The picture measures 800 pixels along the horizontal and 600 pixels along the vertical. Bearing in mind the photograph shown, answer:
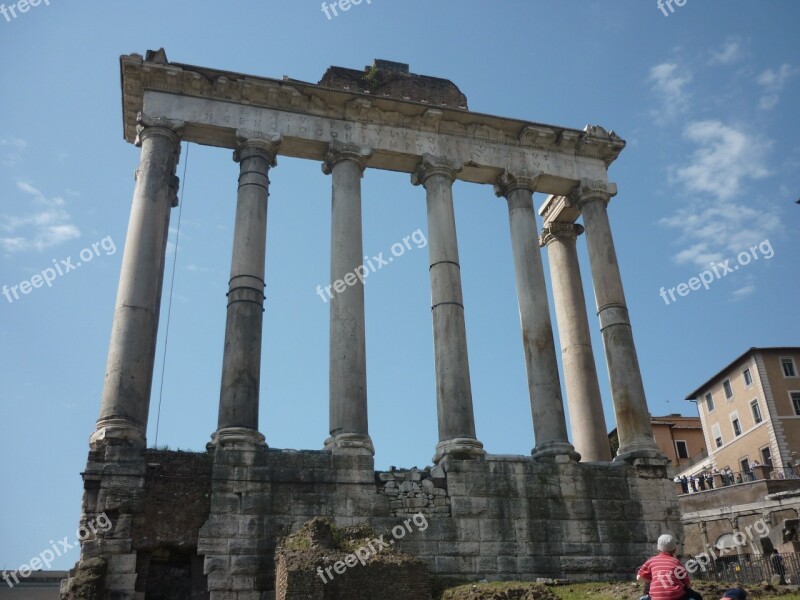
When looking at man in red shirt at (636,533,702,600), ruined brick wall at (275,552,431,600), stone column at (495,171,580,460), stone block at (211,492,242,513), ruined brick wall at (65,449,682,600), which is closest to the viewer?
man in red shirt at (636,533,702,600)

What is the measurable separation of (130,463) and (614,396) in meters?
11.4

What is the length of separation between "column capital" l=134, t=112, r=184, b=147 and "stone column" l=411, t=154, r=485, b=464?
6.27 m

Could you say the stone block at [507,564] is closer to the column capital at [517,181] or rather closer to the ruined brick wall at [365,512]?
the ruined brick wall at [365,512]

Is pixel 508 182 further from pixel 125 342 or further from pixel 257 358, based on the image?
pixel 125 342

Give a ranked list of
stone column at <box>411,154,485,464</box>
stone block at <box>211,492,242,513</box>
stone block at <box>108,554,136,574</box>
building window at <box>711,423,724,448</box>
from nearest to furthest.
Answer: stone block at <box>108,554,136,574</box>, stone block at <box>211,492,242,513</box>, stone column at <box>411,154,485,464</box>, building window at <box>711,423,724,448</box>

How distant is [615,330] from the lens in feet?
66.2

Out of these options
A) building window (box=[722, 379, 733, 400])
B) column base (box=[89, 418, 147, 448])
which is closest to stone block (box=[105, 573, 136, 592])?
column base (box=[89, 418, 147, 448])

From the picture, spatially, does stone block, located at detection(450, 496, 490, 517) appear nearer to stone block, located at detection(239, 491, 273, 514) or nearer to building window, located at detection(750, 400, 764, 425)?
stone block, located at detection(239, 491, 273, 514)

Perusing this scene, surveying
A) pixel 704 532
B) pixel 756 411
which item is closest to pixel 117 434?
pixel 704 532

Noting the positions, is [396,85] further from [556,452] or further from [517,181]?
[556,452]

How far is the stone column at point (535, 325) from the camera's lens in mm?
18422

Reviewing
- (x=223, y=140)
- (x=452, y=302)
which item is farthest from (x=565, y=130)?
(x=223, y=140)

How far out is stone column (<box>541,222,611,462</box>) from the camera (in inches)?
823

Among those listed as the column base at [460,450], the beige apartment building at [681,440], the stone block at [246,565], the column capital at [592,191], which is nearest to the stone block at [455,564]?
the column base at [460,450]
